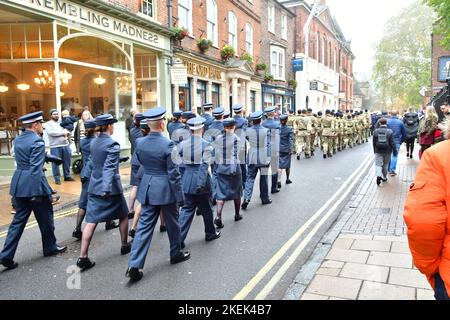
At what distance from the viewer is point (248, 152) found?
8.41 meters

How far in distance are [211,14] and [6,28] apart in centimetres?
1142

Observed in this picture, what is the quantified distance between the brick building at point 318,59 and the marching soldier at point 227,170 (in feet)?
82.2

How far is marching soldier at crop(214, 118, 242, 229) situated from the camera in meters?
6.62

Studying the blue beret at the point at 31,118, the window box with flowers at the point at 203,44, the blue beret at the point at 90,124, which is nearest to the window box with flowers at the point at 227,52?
the window box with flowers at the point at 203,44

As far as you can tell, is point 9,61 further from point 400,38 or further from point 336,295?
point 400,38

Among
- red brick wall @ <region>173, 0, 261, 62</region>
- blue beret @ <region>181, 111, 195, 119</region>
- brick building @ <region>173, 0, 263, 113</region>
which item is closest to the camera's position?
blue beret @ <region>181, 111, 195, 119</region>

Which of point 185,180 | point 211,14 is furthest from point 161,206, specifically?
point 211,14

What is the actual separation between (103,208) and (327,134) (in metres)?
12.5

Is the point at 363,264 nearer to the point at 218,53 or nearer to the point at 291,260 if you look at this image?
the point at 291,260

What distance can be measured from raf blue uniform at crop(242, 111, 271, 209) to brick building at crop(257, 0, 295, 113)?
2016 centimetres

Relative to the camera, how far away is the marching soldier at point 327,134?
15930mm

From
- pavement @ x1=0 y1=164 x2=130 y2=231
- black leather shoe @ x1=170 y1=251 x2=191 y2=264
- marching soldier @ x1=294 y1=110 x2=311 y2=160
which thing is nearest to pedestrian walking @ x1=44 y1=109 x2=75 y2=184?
pavement @ x1=0 y1=164 x2=130 y2=231

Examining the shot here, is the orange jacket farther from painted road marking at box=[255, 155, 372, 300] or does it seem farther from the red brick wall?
the red brick wall

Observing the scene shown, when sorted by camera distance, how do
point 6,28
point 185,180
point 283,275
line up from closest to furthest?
point 283,275
point 185,180
point 6,28
